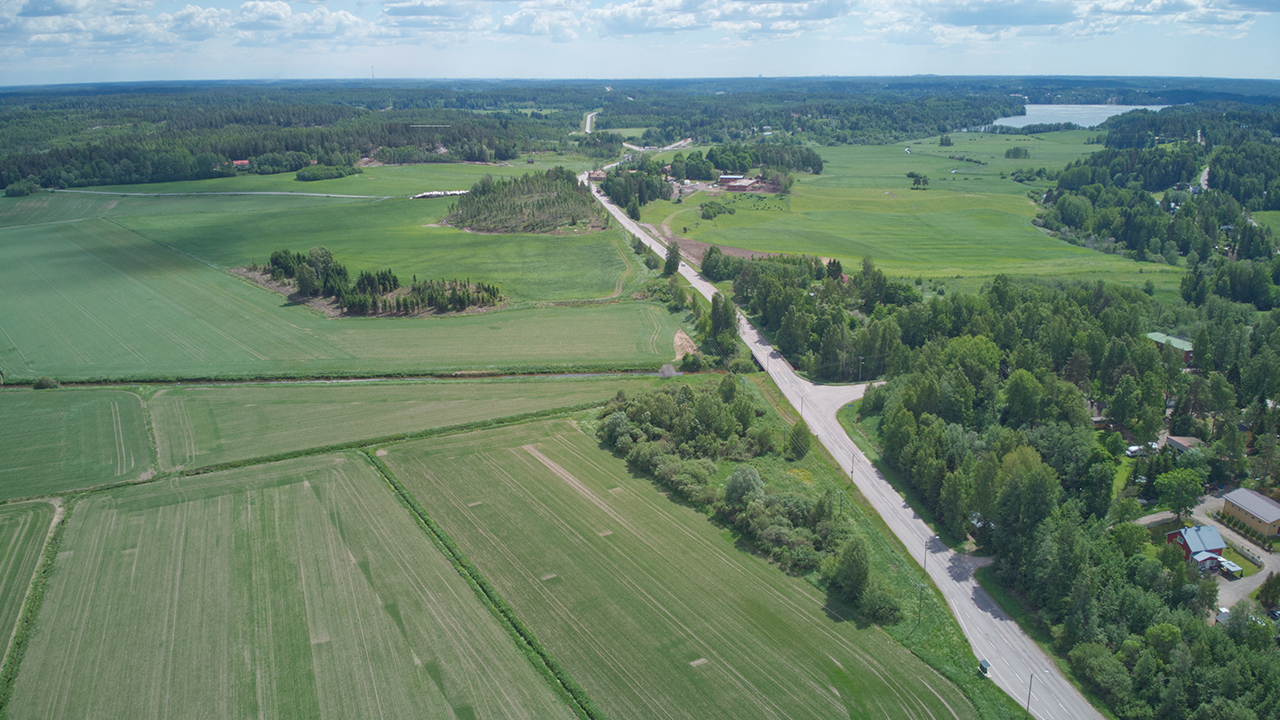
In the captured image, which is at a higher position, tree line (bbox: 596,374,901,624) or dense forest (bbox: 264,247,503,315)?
dense forest (bbox: 264,247,503,315)


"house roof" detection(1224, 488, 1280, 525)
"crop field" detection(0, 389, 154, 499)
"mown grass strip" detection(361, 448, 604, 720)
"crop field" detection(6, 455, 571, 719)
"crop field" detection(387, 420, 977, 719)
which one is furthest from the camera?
"crop field" detection(0, 389, 154, 499)

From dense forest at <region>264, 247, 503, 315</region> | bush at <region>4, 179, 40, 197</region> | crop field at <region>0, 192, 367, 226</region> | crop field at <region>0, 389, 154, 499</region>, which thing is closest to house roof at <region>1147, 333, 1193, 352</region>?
dense forest at <region>264, 247, 503, 315</region>

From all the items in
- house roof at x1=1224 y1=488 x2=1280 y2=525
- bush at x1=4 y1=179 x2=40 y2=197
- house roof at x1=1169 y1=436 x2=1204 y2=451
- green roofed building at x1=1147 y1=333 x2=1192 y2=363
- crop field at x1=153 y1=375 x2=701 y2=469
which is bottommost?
crop field at x1=153 y1=375 x2=701 y2=469

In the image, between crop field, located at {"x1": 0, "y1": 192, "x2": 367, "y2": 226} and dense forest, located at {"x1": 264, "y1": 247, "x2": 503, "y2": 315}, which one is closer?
dense forest, located at {"x1": 264, "y1": 247, "x2": 503, "y2": 315}

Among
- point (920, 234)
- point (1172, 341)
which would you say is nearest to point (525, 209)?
point (920, 234)

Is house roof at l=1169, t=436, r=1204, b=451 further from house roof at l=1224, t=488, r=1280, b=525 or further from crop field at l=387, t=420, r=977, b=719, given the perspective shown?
crop field at l=387, t=420, r=977, b=719

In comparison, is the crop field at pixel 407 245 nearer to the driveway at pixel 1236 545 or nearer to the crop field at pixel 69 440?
the crop field at pixel 69 440

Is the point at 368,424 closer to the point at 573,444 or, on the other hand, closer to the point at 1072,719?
the point at 573,444
